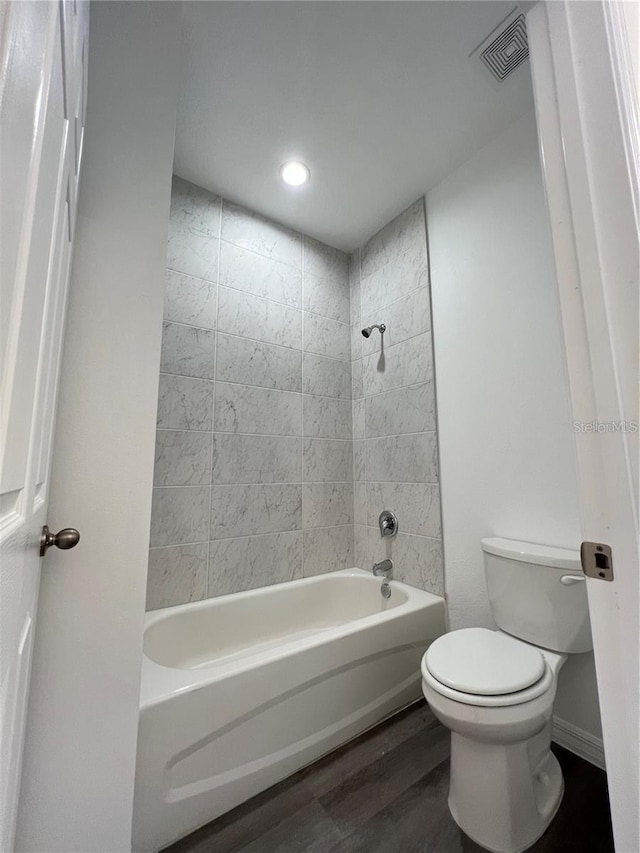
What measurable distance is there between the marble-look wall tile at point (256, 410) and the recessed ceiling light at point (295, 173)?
1168mm

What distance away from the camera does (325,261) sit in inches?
97.6

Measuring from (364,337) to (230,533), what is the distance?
1.50 m

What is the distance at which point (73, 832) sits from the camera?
0.77 meters

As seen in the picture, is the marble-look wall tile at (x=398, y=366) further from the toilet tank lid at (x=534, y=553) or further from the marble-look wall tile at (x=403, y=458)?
the toilet tank lid at (x=534, y=553)

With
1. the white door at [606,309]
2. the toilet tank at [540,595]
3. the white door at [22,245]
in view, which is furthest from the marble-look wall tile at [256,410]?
the white door at [606,309]

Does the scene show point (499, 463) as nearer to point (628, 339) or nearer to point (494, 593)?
point (494, 593)

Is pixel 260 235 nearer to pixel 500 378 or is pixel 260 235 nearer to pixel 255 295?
pixel 255 295

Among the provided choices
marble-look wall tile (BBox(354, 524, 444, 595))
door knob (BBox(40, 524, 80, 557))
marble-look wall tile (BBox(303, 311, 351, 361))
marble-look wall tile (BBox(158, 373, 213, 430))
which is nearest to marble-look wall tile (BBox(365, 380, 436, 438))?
marble-look wall tile (BBox(303, 311, 351, 361))

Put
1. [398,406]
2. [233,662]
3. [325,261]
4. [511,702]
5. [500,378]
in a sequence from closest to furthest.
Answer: [511,702] < [233,662] < [500,378] < [398,406] < [325,261]

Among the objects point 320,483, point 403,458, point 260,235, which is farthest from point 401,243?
point 320,483

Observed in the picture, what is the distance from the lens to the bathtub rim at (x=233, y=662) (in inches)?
42.5

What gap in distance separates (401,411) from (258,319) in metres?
1.03

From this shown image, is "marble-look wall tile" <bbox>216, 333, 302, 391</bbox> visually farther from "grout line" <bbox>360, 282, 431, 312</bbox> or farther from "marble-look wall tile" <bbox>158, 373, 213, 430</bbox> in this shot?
"grout line" <bbox>360, 282, 431, 312</bbox>

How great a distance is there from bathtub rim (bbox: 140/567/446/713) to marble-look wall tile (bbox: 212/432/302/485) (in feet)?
1.99
